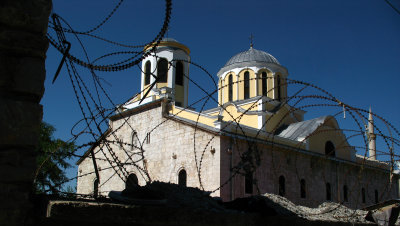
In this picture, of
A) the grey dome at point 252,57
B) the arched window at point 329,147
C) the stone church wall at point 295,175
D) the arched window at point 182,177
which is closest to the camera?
the stone church wall at point 295,175

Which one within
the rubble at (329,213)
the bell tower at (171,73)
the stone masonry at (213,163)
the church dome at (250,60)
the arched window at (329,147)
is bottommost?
the rubble at (329,213)

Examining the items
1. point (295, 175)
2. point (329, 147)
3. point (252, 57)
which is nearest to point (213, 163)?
point (295, 175)

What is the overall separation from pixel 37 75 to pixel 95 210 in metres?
1.08

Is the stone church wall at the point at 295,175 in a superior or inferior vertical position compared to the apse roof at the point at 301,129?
inferior

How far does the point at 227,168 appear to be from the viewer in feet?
57.8

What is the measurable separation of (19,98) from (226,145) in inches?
604

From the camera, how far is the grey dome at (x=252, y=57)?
26.5m

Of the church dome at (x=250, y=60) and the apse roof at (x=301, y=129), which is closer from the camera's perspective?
the apse roof at (x=301, y=129)

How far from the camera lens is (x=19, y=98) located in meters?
2.75

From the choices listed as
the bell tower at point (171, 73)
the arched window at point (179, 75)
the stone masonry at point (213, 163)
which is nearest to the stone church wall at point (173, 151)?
the stone masonry at point (213, 163)

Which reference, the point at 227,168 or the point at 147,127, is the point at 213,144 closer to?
the point at 227,168

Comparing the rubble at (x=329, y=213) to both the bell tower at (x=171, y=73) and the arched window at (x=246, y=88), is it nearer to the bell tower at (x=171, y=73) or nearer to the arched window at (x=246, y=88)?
the bell tower at (x=171, y=73)

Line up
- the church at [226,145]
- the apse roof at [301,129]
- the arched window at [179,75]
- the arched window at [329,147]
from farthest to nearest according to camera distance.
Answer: the arched window at [329,147] → the arched window at [179,75] → the apse roof at [301,129] → the church at [226,145]

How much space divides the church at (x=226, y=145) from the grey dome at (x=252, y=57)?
0.21 feet
